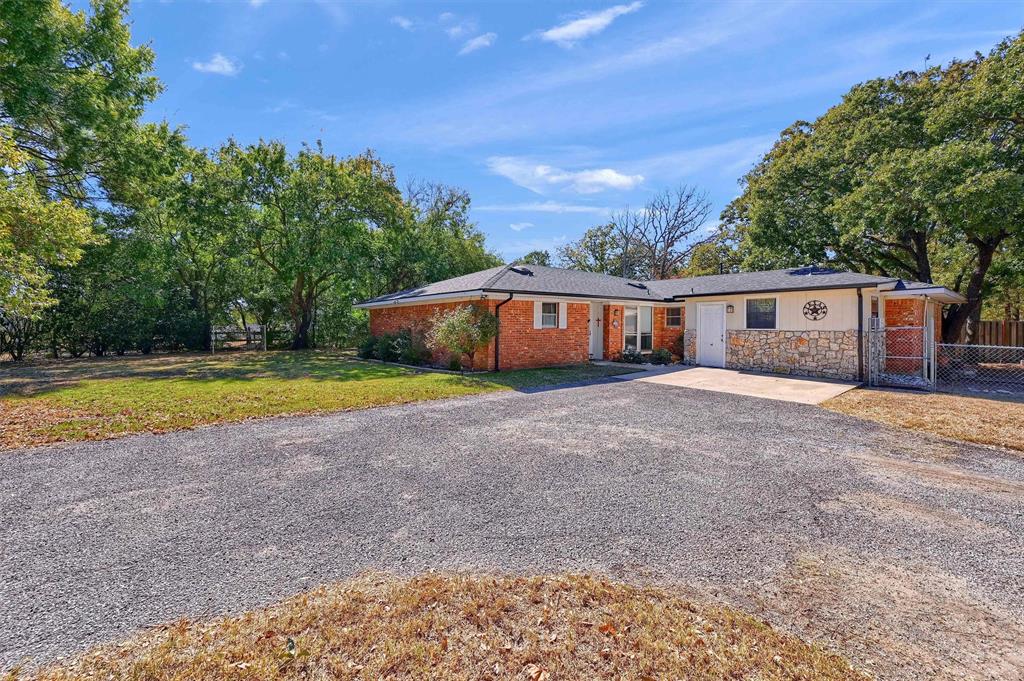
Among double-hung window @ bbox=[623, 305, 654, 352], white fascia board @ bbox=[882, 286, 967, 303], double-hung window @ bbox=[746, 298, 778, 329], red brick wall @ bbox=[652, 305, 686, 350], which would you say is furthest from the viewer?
red brick wall @ bbox=[652, 305, 686, 350]

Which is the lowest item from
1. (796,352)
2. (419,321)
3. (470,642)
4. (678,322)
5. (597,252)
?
(470,642)

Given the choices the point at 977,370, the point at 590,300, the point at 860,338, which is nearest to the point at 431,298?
the point at 590,300

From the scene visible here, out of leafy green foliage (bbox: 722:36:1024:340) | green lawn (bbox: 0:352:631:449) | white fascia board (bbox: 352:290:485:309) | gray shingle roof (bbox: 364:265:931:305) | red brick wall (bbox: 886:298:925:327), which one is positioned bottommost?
green lawn (bbox: 0:352:631:449)

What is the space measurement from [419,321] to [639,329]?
28.0 feet

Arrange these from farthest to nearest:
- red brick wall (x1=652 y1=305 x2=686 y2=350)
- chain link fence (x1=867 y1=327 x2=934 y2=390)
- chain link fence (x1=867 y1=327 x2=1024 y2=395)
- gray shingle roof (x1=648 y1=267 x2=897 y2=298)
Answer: red brick wall (x1=652 y1=305 x2=686 y2=350) → gray shingle roof (x1=648 y1=267 x2=897 y2=298) → chain link fence (x1=867 y1=327 x2=934 y2=390) → chain link fence (x1=867 y1=327 x2=1024 y2=395)

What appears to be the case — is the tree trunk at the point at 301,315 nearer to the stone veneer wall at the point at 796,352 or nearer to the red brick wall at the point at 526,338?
the red brick wall at the point at 526,338

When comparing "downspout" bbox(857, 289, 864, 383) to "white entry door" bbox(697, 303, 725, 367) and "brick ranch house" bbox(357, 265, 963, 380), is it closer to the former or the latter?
"brick ranch house" bbox(357, 265, 963, 380)

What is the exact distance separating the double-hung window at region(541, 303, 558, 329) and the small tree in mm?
1989

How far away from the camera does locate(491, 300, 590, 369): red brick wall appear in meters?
14.1

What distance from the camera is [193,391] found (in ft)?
32.9

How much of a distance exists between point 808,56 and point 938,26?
2.14m

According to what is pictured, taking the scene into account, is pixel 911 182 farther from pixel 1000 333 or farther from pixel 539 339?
pixel 1000 333

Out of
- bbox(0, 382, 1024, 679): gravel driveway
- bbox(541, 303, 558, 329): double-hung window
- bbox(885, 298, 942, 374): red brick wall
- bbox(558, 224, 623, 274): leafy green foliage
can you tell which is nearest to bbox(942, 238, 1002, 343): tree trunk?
bbox(885, 298, 942, 374): red brick wall

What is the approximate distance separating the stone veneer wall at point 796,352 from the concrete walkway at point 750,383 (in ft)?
1.98
